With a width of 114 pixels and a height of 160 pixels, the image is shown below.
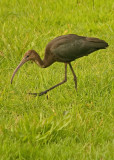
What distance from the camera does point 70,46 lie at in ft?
19.2

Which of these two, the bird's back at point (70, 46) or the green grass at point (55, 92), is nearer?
the green grass at point (55, 92)

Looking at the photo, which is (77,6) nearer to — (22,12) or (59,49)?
(22,12)

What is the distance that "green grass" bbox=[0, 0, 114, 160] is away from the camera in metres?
4.28

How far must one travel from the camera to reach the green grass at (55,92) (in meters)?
4.28

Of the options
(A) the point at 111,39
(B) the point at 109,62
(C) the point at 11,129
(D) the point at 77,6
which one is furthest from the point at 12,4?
(C) the point at 11,129

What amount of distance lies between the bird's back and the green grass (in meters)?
0.41

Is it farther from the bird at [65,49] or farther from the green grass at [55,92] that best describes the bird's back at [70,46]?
the green grass at [55,92]

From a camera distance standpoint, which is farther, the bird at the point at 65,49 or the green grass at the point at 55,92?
the bird at the point at 65,49

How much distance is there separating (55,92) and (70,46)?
0.73 metres

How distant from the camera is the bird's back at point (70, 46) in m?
5.74

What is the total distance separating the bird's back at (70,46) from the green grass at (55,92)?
406 millimetres

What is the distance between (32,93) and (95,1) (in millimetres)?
4569

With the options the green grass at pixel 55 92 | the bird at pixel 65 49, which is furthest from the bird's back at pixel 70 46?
the green grass at pixel 55 92

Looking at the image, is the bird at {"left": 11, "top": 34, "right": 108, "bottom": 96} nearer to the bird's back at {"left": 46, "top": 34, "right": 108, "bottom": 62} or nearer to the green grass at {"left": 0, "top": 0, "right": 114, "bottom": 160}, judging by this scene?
the bird's back at {"left": 46, "top": 34, "right": 108, "bottom": 62}
